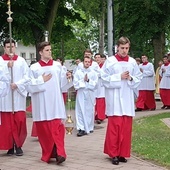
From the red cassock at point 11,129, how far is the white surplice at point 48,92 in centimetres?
79

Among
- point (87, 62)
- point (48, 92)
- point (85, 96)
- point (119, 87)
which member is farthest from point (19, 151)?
point (87, 62)

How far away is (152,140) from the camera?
404 inches

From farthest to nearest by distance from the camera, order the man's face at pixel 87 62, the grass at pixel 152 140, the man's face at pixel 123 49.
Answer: the man's face at pixel 87 62
the grass at pixel 152 140
the man's face at pixel 123 49

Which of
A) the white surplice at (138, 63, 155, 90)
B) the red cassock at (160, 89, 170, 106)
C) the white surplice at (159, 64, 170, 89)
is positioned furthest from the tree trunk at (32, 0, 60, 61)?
the red cassock at (160, 89, 170, 106)

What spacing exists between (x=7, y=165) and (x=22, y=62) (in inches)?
83.3

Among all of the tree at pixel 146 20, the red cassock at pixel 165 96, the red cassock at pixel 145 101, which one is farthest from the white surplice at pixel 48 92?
the tree at pixel 146 20

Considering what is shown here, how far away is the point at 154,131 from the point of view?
458 inches

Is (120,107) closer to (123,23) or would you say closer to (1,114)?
(1,114)

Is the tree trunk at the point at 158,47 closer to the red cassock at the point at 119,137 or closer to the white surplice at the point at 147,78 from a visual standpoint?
the white surplice at the point at 147,78

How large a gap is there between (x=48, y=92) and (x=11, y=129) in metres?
1.30

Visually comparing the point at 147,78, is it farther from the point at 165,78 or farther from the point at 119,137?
the point at 119,137

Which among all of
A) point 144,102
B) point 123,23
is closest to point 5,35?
point 123,23

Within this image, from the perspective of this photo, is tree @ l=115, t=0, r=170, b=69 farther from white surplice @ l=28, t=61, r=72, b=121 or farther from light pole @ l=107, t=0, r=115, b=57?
white surplice @ l=28, t=61, r=72, b=121

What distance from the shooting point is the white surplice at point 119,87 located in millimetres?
8430
